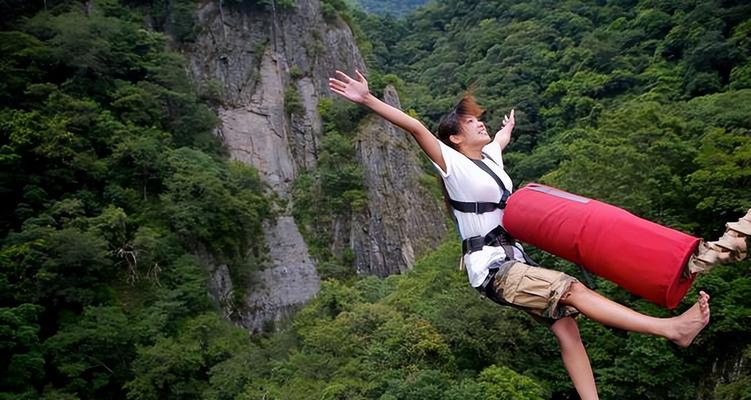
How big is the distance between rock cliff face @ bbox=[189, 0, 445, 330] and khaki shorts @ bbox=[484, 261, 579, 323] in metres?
19.8

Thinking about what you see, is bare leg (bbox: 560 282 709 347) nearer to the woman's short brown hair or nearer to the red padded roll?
the red padded roll

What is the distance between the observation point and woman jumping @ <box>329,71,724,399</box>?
85.4 inches

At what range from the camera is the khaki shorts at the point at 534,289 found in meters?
2.18

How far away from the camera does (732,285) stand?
8.95 m

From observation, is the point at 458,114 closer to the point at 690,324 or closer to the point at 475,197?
the point at 475,197

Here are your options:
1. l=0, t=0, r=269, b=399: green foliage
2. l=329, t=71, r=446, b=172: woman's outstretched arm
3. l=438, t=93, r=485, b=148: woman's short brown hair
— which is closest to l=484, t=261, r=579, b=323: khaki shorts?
l=329, t=71, r=446, b=172: woman's outstretched arm

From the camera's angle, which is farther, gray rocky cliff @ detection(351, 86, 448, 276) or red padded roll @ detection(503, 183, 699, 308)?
gray rocky cliff @ detection(351, 86, 448, 276)

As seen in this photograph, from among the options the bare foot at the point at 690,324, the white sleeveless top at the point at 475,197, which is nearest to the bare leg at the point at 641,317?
the bare foot at the point at 690,324

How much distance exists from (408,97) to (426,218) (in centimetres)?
1028

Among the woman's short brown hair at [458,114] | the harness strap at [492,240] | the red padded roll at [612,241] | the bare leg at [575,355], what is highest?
the woman's short brown hair at [458,114]

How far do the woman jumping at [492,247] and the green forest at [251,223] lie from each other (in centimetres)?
40

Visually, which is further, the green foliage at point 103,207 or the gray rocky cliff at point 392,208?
the gray rocky cliff at point 392,208

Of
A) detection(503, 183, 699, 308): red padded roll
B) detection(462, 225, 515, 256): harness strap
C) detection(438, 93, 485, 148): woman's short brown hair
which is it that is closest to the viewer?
detection(503, 183, 699, 308): red padded roll

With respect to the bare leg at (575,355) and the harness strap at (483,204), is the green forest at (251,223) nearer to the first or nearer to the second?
the harness strap at (483,204)
